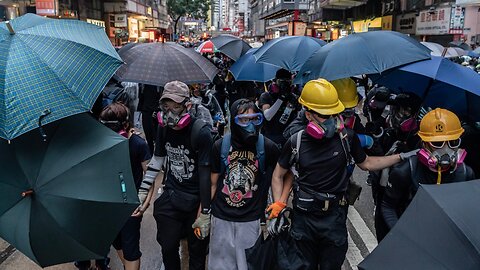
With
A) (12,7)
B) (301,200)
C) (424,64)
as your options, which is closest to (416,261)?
(301,200)

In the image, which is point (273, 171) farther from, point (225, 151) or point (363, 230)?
point (363, 230)

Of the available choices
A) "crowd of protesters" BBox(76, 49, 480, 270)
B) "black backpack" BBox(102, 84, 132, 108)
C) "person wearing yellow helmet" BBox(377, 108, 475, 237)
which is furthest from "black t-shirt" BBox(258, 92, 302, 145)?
"person wearing yellow helmet" BBox(377, 108, 475, 237)

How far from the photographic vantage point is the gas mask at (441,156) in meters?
2.80

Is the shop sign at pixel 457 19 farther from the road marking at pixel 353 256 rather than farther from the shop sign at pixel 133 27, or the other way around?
the shop sign at pixel 133 27

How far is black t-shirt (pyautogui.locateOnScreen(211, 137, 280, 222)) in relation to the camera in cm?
340

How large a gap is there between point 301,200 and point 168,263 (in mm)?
1377

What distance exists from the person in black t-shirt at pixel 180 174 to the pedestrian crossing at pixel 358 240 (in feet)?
5.95

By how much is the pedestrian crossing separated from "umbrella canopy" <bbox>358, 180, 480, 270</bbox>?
2.86 m

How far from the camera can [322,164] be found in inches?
125

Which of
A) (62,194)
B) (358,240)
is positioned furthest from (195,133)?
(358,240)

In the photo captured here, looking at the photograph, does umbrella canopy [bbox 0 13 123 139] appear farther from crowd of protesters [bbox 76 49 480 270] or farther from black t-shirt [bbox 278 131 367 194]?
black t-shirt [bbox 278 131 367 194]

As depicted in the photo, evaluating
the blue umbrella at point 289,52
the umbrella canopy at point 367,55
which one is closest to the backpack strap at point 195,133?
the umbrella canopy at point 367,55

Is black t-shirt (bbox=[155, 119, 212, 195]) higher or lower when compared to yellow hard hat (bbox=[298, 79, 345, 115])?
lower

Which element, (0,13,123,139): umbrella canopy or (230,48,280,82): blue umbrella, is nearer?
(0,13,123,139): umbrella canopy
